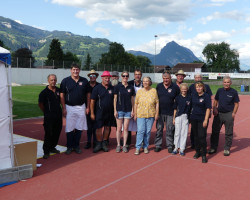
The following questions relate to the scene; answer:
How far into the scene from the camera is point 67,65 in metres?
43.2

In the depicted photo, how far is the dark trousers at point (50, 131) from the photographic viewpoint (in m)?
5.66

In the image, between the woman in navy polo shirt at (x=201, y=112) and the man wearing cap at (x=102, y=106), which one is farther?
the man wearing cap at (x=102, y=106)

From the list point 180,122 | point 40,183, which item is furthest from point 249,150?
point 40,183

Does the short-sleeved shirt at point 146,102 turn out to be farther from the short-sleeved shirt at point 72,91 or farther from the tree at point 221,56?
the tree at point 221,56

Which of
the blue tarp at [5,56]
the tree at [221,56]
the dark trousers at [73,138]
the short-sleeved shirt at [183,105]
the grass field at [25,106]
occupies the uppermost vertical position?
the tree at [221,56]

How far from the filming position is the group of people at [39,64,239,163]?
5.68 meters

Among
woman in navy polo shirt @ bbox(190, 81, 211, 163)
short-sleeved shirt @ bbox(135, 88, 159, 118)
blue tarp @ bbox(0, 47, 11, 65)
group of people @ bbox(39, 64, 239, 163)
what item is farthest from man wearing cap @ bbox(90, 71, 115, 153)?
blue tarp @ bbox(0, 47, 11, 65)

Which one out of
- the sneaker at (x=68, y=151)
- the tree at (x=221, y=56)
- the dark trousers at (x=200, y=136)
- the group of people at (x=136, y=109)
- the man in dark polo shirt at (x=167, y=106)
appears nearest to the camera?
the dark trousers at (x=200, y=136)

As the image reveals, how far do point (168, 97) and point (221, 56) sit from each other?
9919 cm

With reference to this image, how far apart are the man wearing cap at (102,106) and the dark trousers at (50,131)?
84cm

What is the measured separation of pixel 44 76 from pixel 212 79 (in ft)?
96.4

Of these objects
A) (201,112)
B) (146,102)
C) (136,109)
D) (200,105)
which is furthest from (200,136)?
(136,109)

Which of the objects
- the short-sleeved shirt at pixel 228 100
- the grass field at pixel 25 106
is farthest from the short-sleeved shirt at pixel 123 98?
the grass field at pixel 25 106

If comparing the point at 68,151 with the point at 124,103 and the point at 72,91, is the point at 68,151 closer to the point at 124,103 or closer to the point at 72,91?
the point at 72,91
